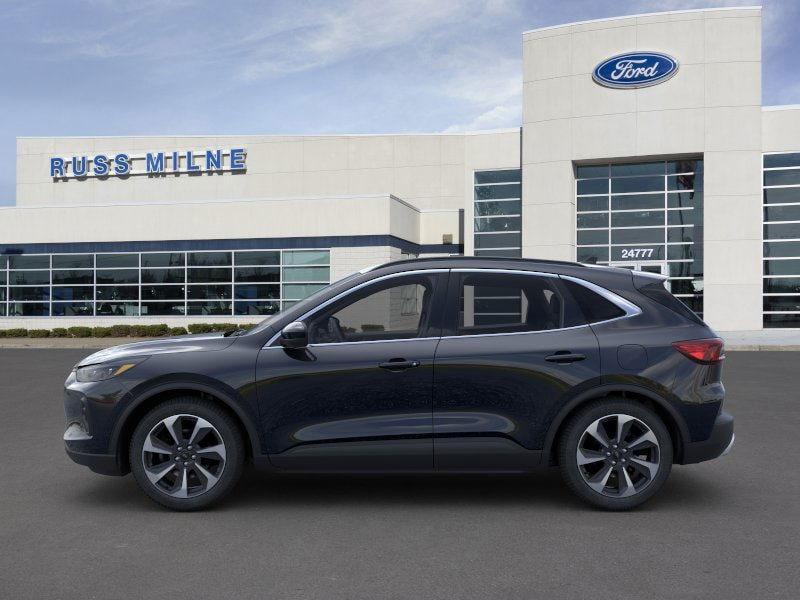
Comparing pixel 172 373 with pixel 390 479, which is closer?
pixel 172 373

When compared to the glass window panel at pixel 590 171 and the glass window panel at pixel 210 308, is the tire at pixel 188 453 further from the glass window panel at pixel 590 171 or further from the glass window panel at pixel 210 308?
the glass window panel at pixel 590 171

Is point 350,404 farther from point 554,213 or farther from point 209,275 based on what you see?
point 209,275

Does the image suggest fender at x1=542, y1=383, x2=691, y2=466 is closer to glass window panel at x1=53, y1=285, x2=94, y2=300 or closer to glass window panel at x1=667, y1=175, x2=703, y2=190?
glass window panel at x1=667, y1=175, x2=703, y2=190

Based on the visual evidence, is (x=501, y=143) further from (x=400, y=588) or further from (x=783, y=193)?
(x=400, y=588)

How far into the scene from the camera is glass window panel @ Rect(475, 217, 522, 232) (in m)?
34.4

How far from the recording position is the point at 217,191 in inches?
1581

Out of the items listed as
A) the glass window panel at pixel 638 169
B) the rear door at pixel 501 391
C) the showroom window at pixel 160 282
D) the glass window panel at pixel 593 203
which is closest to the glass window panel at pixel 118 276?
the showroom window at pixel 160 282

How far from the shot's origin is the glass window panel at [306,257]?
32.2 m

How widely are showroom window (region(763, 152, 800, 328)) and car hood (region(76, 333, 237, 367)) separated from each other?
95.1ft

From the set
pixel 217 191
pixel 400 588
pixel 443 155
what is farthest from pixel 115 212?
pixel 400 588

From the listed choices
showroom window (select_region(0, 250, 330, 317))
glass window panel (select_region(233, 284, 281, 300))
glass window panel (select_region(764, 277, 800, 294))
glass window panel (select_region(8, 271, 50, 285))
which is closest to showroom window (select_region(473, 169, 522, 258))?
showroom window (select_region(0, 250, 330, 317))

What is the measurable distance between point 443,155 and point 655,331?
32656 mm

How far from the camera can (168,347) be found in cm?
568

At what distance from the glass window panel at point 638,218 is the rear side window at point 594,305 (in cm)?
2765
